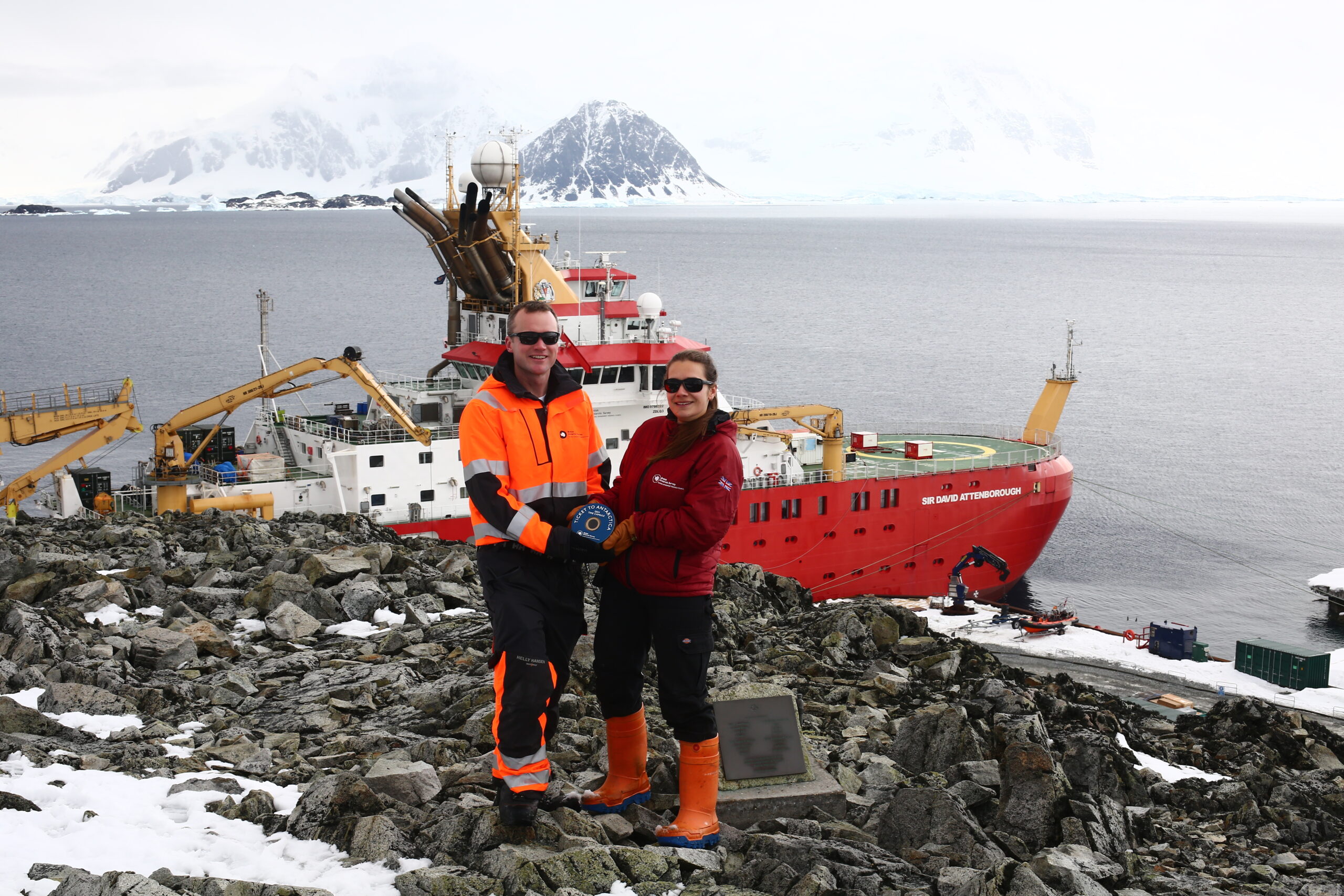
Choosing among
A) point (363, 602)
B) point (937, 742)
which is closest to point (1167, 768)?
point (937, 742)

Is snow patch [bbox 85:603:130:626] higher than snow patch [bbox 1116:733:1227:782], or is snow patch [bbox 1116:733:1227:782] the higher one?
snow patch [bbox 85:603:130:626]

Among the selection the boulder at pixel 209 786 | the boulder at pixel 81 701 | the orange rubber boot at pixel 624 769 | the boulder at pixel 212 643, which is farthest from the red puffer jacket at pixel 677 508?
the boulder at pixel 212 643

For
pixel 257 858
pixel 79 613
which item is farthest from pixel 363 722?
pixel 79 613

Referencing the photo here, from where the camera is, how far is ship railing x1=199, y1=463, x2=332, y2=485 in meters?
21.0

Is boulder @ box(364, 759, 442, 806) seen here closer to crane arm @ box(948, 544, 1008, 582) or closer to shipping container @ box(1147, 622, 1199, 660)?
shipping container @ box(1147, 622, 1199, 660)

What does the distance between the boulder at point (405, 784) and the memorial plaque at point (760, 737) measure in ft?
4.94

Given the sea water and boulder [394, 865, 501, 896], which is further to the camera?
the sea water

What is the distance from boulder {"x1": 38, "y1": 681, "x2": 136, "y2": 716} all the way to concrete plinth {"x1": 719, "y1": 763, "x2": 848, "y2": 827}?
398cm

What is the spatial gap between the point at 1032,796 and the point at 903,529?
19.1 m

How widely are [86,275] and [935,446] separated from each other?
98.4 m

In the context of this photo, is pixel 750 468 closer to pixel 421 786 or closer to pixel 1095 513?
pixel 1095 513

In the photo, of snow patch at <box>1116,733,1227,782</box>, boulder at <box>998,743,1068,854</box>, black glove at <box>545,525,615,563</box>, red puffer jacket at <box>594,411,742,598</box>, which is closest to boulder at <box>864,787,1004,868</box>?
boulder at <box>998,743,1068,854</box>

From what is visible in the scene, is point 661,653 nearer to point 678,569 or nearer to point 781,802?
point 678,569

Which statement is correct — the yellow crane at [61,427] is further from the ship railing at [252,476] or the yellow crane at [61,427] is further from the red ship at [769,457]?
the red ship at [769,457]
